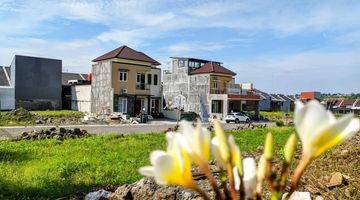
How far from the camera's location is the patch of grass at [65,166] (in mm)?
7711

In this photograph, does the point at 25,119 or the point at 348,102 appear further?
the point at 348,102

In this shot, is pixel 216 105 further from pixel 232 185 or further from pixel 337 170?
pixel 232 185

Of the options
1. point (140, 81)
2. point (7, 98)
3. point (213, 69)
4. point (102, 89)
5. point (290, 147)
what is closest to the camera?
point (290, 147)

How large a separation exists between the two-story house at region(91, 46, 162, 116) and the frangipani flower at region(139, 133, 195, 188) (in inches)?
1446

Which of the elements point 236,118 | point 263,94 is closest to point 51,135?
point 236,118

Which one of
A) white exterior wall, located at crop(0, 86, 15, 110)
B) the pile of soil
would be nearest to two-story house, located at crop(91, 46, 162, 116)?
the pile of soil

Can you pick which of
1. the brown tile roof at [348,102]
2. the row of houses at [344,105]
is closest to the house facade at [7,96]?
the row of houses at [344,105]

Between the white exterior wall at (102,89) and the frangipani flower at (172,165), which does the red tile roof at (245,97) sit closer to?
the white exterior wall at (102,89)

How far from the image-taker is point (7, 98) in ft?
138

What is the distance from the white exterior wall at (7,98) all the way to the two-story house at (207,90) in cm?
1754

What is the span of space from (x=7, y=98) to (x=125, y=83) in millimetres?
13299

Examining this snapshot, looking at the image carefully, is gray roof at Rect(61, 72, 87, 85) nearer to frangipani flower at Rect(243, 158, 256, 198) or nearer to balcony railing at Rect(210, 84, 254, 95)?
balcony railing at Rect(210, 84, 254, 95)

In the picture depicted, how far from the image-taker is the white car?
39956mm

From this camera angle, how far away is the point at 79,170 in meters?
9.82
